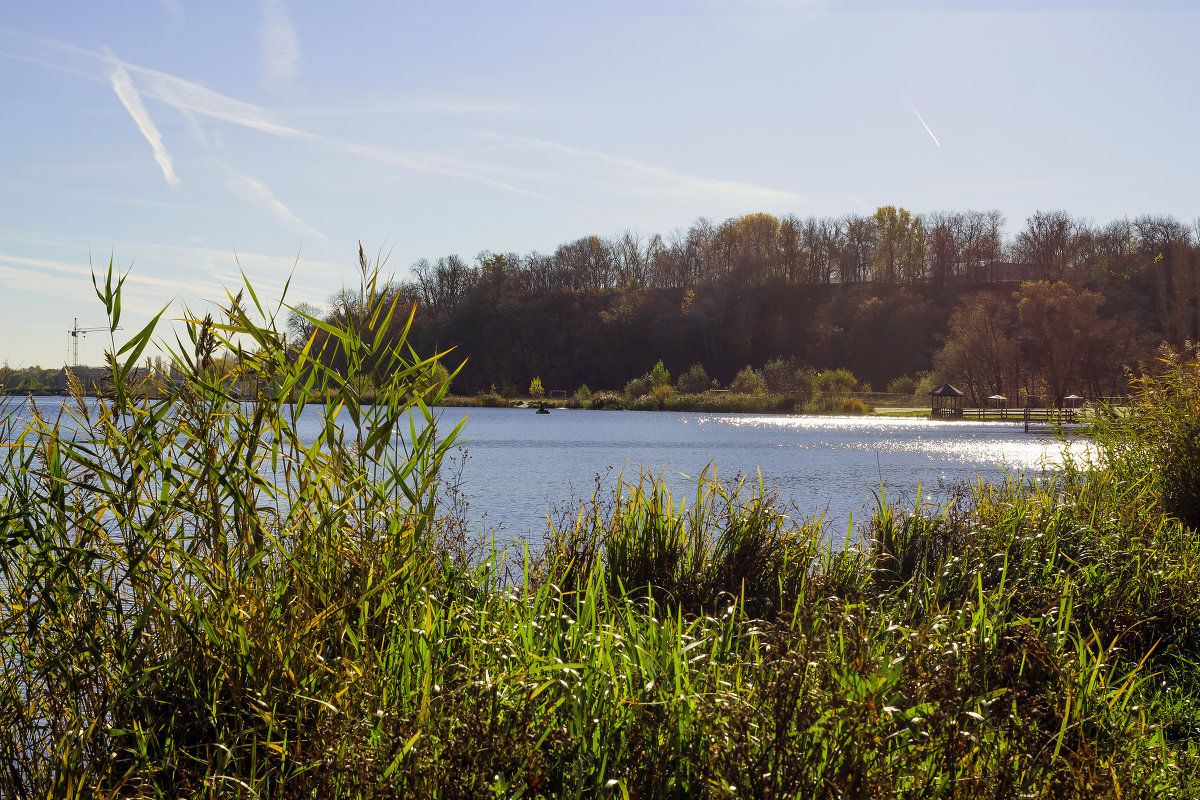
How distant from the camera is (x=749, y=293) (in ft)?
277

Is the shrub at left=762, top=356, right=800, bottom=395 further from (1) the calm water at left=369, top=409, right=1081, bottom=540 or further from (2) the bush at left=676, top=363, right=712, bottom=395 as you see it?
(1) the calm water at left=369, top=409, right=1081, bottom=540

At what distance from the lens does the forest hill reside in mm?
78688

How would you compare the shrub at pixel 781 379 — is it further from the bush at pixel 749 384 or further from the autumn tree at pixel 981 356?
the autumn tree at pixel 981 356

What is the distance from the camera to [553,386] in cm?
8544

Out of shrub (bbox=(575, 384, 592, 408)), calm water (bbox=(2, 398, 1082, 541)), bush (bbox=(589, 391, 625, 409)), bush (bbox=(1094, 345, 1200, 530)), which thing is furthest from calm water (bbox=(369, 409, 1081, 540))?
shrub (bbox=(575, 384, 592, 408))

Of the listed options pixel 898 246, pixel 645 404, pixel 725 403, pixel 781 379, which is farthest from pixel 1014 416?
pixel 898 246

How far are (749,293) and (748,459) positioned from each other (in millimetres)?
61976

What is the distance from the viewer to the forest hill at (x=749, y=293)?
258ft

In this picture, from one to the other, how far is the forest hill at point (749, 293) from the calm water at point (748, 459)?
111 feet

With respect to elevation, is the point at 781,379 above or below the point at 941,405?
above

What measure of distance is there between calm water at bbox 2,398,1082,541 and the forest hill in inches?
1329

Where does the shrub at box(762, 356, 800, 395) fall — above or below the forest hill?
below

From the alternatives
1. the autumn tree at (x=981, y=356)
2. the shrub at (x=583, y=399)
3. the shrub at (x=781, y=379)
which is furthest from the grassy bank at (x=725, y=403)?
the autumn tree at (x=981, y=356)

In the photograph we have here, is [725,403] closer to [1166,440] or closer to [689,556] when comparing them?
[1166,440]
